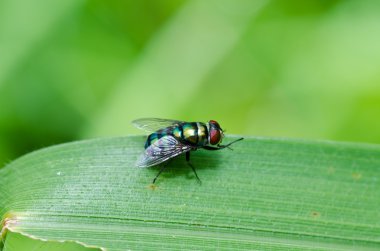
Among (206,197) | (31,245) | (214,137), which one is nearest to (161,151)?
(214,137)

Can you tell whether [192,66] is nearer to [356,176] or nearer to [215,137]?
[215,137]

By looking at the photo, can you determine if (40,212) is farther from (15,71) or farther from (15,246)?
(15,71)

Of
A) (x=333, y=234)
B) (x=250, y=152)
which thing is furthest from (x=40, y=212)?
(x=333, y=234)

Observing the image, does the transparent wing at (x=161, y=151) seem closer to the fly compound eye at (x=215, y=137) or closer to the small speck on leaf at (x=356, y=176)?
the fly compound eye at (x=215, y=137)

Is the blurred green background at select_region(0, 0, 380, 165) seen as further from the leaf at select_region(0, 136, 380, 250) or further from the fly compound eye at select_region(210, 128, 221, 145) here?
the leaf at select_region(0, 136, 380, 250)

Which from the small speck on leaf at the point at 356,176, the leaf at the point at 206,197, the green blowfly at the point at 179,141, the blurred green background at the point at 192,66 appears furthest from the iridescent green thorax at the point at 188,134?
the small speck on leaf at the point at 356,176
